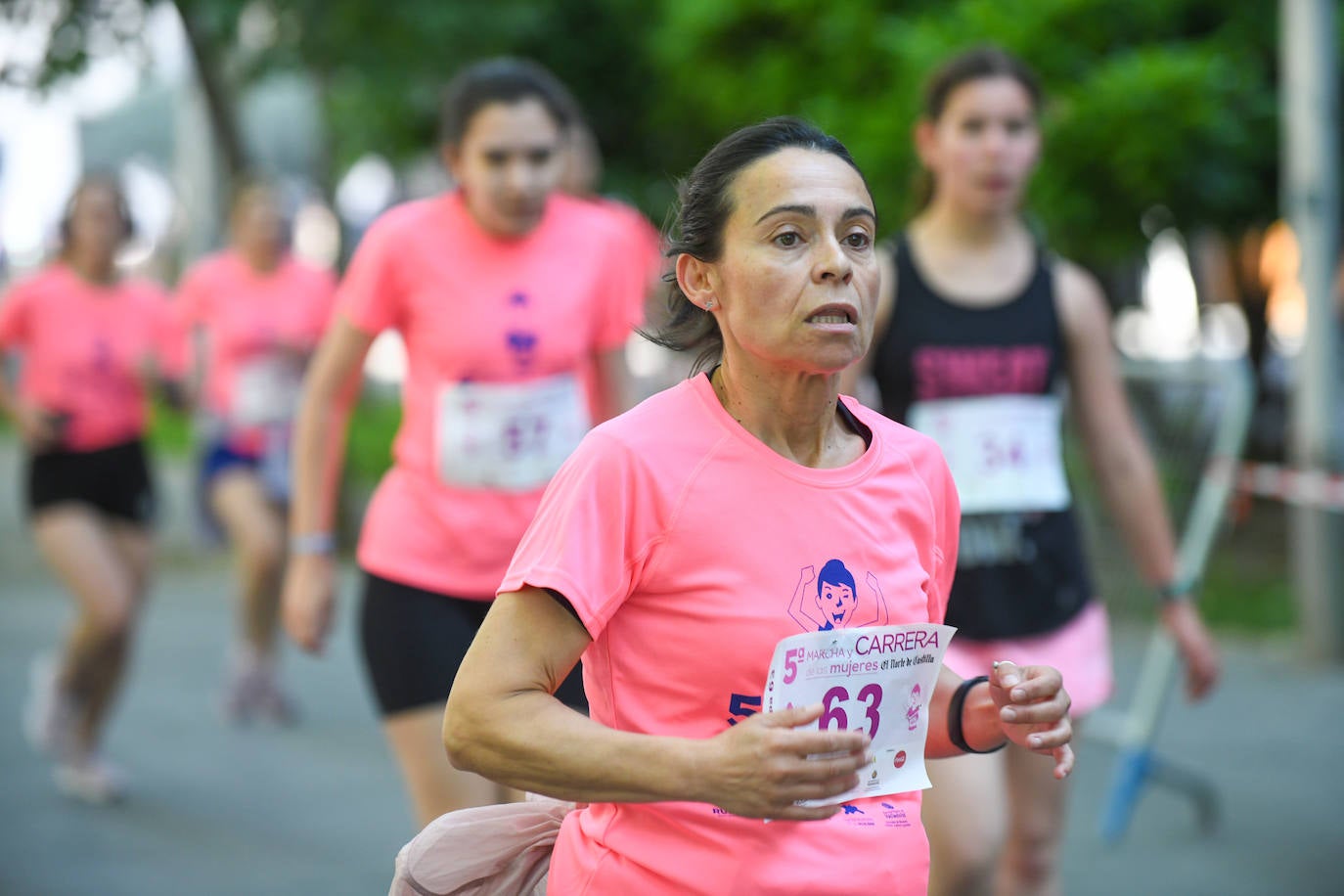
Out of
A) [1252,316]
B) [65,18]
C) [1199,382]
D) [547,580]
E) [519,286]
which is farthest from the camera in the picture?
[1252,316]

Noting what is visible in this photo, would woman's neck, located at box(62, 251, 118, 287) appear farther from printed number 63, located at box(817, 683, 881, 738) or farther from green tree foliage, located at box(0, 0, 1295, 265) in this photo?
printed number 63, located at box(817, 683, 881, 738)

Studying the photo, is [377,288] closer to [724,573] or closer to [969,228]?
Answer: [969,228]

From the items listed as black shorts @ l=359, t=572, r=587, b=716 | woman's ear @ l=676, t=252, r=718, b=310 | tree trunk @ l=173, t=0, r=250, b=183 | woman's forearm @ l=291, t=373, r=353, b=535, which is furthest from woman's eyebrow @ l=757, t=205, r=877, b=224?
tree trunk @ l=173, t=0, r=250, b=183

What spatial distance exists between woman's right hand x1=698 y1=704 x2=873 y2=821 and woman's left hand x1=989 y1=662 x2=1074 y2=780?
13.6 inches

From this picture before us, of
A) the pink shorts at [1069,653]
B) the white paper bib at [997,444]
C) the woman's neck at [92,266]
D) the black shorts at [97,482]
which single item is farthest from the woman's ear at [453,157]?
the woman's neck at [92,266]

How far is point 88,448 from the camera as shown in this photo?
6.52 meters

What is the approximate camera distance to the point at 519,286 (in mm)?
3879

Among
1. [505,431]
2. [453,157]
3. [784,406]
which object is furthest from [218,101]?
[784,406]

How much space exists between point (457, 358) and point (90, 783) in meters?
3.16

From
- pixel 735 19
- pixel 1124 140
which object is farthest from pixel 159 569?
pixel 1124 140

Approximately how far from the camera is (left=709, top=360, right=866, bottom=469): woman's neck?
2.22 meters

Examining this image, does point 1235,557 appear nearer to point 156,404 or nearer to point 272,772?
point 272,772

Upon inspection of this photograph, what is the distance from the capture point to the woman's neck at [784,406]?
7.28 ft

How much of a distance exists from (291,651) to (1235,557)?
5172 mm
